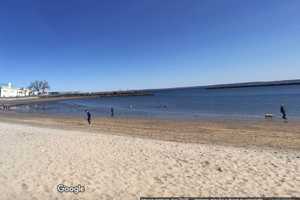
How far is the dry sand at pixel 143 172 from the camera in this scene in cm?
552

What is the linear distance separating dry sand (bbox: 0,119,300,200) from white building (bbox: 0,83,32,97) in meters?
165

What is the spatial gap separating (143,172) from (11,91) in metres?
179

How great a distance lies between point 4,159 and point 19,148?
1961 mm

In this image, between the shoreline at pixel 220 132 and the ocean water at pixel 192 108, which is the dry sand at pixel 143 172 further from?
the ocean water at pixel 192 108

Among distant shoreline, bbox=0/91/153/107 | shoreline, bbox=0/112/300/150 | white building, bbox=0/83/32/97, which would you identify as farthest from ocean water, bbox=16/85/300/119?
white building, bbox=0/83/32/97

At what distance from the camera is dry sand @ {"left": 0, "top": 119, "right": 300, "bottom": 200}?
5523 mm

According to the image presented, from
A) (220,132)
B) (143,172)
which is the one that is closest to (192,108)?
(220,132)

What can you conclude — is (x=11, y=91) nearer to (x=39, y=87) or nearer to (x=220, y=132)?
(x=39, y=87)

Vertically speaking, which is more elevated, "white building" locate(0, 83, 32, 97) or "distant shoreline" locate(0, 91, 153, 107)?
"white building" locate(0, 83, 32, 97)

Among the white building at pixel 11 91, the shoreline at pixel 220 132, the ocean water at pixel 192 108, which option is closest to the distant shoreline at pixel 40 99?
the ocean water at pixel 192 108

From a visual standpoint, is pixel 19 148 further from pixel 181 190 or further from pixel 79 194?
pixel 181 190

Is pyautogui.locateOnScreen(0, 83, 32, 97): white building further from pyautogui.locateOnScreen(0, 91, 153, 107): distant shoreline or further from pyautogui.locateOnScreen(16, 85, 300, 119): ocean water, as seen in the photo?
pyautogui.locateOnScreen(16, 85, 300, 119): ocean water

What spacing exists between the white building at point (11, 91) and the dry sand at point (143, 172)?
165 meters

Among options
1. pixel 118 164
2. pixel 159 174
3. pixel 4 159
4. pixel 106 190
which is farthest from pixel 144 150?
pixel 4 159
